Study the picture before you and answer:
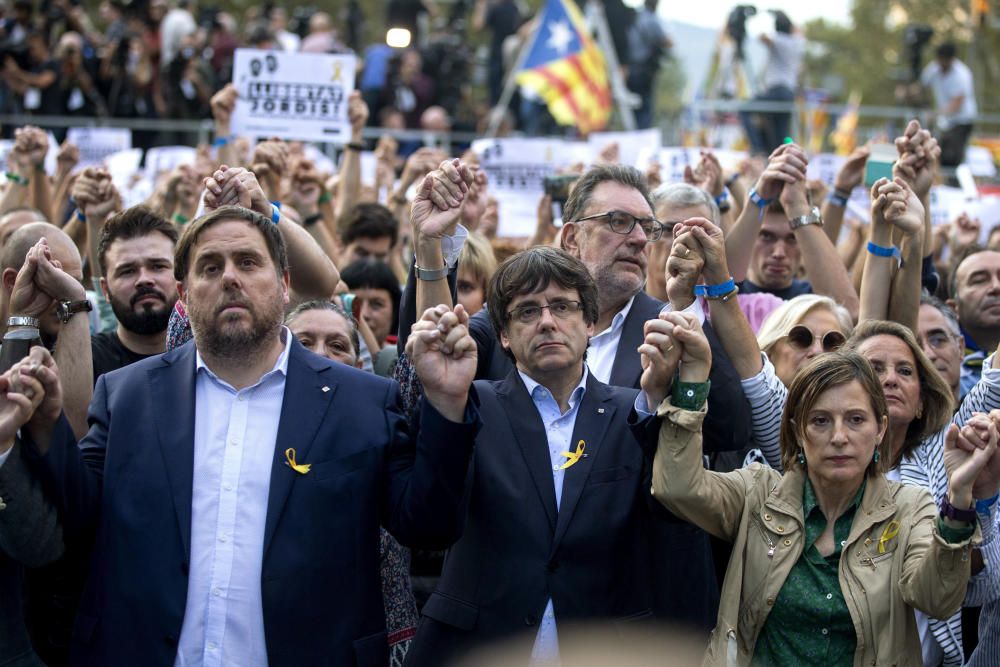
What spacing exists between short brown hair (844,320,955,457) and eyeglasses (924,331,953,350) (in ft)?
3.30

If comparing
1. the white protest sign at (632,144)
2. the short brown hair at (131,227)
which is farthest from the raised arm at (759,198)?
the white protest sign at (632,144)

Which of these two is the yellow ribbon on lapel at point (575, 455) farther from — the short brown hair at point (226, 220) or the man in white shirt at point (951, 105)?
the man in white shirt at point (951, 105)

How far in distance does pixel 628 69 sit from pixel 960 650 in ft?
43.0

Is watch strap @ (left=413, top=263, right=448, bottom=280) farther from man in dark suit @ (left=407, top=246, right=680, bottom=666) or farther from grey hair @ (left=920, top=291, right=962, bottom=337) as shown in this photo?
grey hair @ (left=920, top=291, right=962, bottom=337)

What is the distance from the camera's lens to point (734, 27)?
19281 mm

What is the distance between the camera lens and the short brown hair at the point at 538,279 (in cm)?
441

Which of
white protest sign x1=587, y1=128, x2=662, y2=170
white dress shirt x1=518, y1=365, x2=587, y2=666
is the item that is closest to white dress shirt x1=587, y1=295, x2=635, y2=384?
white dress shirt x1=518, y1=365, x2=587, y2=666

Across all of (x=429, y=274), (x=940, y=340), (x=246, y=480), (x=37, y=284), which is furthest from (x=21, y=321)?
(x=940, y=340)

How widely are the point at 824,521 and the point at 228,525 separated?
1.77 meters

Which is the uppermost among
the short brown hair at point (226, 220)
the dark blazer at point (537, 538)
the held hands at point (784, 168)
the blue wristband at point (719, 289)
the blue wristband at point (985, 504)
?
the held hands at point (784, 168)

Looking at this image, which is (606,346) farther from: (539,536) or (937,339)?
(937,339)

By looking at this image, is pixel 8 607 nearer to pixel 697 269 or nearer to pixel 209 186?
pixel 209 186

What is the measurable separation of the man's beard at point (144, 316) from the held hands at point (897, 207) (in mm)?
2822

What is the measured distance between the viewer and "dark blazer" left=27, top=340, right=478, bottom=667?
382 centimetres
